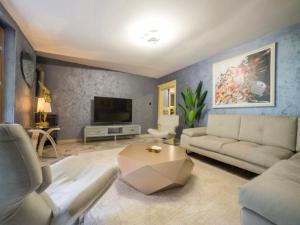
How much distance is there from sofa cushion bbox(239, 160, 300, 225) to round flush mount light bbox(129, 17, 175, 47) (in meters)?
2.40

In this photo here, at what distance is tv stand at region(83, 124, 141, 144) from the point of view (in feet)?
13.4

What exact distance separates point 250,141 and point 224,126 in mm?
534

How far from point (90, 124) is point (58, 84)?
4.71ft

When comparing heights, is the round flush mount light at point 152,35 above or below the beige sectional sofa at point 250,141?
above

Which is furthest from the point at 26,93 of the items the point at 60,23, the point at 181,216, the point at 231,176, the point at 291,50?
the point at 291,50

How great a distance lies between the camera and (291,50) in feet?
7.72

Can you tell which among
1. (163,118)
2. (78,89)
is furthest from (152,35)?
(78,89)

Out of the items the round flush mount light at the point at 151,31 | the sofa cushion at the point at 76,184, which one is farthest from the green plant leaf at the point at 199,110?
the sofa cushion at the point at 76,184

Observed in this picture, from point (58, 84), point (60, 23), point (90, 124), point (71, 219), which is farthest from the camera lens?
point (90, 124)

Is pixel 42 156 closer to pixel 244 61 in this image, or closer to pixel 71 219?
pixel 71 219

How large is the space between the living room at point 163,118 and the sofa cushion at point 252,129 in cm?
2

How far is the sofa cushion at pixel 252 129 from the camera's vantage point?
2408mm

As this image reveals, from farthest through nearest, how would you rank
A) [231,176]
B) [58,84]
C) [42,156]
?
[58,84]
[42,156]
[231,176]

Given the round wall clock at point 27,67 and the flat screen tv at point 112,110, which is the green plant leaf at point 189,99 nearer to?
the flat screen tv at point 112,110
